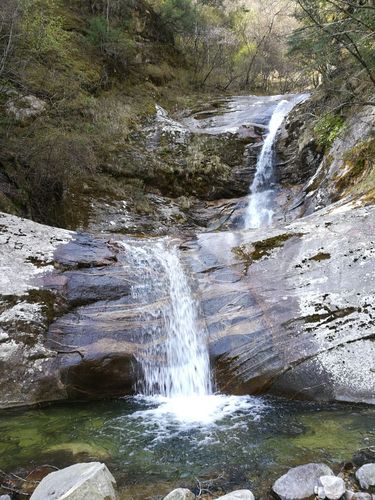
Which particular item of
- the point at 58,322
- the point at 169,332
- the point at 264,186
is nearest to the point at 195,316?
the point at 169,332

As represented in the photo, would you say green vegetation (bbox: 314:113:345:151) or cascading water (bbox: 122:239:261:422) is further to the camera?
green vegetation (bbox: 314:113:345:151)

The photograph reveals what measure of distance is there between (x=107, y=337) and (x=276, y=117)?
13406mm

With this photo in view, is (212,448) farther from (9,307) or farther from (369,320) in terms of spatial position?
(9,307)

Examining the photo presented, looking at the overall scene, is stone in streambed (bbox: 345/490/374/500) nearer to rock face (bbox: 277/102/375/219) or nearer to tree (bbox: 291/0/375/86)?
rock face (bbox: 277/102/375/219)

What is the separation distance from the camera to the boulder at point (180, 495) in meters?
3.63

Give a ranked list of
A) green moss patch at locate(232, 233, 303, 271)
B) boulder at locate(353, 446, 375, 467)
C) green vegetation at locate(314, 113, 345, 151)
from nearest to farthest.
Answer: boulder at locate(353, 446, 375, 467) → green moss patch at locate(232, 233, 303, 271) → green vegetation at locate(314, 113, 345, 151)

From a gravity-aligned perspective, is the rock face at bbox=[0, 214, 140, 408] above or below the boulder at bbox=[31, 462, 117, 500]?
above

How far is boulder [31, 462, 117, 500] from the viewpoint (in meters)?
3.29

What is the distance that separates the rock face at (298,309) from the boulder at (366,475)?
1.98m

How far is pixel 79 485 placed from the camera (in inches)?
130

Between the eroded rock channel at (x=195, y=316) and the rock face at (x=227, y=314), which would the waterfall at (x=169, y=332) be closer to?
the eroded rock channel at (x=195, y=316)

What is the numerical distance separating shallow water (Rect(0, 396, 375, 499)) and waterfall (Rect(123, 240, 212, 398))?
1.28 feet

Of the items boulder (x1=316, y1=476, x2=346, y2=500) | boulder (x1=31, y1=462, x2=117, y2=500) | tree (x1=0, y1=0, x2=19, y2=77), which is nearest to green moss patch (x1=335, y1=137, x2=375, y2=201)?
boulder (x1=316, y1=476, x2=346, y2=500)

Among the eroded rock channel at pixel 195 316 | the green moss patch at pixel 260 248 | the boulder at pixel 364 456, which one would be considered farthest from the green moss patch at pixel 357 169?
the boulder at pixel 364 456
